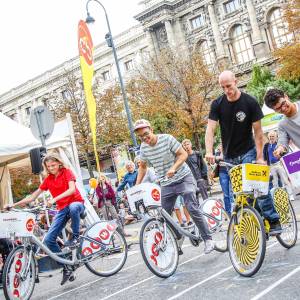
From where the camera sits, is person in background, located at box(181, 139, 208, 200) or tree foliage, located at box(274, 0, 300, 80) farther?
tree foliage, located at box(274, 0, 300, 80)

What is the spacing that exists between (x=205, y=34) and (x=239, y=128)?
45259 mm

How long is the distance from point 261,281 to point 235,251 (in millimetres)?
447

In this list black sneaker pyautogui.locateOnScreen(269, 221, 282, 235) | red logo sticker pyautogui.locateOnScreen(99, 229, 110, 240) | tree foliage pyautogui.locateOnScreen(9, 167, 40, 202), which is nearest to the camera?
black sneaker pyautogui.locateOnScreen(269, 221, 282, 235)

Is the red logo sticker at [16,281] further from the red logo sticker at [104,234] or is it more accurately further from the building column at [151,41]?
the building column at [151,41]

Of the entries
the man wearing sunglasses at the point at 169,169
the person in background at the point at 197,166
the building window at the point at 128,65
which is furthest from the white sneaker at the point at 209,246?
Result: the building window at the point at 128,65

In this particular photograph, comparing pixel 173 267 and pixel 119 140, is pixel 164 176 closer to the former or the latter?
pixel 173 267

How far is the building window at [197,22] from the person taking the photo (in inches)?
1934

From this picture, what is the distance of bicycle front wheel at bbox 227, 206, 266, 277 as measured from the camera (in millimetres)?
4406

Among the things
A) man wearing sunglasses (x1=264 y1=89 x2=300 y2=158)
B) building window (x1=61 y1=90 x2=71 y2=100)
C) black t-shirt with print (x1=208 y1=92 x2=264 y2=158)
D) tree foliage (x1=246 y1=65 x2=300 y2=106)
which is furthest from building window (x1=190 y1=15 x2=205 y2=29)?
man wearing sunglasses (x1=264 y1=89 x2=300 y2=158)

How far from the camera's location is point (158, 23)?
50.3 m

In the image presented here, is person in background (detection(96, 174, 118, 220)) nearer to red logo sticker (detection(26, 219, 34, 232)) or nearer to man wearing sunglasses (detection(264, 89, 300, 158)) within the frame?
red logo sticker (detection(26, 219, 34, 232))

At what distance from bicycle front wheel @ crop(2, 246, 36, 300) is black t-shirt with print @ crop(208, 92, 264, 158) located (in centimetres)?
260

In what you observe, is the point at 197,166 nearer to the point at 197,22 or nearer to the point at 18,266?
the point at 18,266

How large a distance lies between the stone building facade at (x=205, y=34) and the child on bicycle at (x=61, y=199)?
35045 mm
